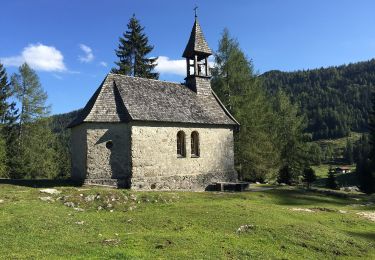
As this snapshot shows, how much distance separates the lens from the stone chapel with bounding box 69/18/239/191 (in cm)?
2455

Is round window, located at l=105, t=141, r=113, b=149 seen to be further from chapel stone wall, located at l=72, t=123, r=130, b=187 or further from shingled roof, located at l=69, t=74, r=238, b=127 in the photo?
shingled roof, located at l=69, t=74, r=238, b=127

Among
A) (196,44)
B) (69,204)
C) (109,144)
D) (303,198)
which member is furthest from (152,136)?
(303,198)

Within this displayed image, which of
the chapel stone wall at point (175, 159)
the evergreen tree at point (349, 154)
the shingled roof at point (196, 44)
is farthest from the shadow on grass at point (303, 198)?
the evergreen tree at point (349, 154)

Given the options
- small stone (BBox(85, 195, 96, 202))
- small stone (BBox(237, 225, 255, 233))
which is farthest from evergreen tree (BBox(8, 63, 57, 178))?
small stone (BBox(237, 225, 255, 233))

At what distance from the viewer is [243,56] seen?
3834cm

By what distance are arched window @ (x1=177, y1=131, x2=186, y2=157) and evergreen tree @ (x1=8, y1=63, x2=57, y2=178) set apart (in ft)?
76.0

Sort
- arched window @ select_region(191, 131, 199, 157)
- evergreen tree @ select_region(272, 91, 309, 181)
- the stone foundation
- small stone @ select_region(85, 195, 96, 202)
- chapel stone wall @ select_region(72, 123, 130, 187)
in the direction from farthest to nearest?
evergreen tree @ select_region(272, 91, 309, 181) → arched window @ select_region(191, 131, 199, 157) → the stone foundation → chapel stone wall @ select_region(72, 123, 130, 187) → small stone @ select_region(85, 195, 96, 202)

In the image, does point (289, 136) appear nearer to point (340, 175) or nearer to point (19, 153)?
point (19, 153)

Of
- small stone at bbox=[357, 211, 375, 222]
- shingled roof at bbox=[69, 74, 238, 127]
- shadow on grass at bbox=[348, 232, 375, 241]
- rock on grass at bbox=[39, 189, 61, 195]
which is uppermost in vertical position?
shingled roof at bbox=[69, 74, 238, 127]

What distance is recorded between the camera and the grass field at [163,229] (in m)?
11.4

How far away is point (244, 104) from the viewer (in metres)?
37.1

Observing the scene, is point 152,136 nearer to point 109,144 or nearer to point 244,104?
point 109,144

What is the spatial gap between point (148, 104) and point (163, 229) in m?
13.8

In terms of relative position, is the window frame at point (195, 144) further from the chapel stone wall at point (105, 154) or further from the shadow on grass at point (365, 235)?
the shadow on grass at point (365, 235)
